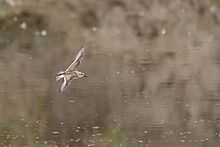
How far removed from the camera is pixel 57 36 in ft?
56.8

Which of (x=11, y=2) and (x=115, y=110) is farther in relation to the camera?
(x=11, y=2)

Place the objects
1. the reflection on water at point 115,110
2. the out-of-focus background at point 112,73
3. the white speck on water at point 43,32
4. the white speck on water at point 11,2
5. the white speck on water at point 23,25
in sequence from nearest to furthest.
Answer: the reflection on water at point 115,110, the out-of-focus background at point 112,73, the white speck on water at point 43,32, the white speck on water at point 23,25, the white speck on water at point 11,2

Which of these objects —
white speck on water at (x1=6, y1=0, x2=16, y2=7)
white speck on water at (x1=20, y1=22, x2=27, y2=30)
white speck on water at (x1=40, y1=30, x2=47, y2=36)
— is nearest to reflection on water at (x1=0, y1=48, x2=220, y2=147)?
white speck on water at (x1=40, y1=30, x2=47, y2=36)

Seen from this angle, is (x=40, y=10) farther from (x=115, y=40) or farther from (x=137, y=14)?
(x=115, y=40)

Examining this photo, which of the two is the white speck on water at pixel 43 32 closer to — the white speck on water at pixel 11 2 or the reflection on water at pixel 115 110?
the white speck on water at pixel 11 2

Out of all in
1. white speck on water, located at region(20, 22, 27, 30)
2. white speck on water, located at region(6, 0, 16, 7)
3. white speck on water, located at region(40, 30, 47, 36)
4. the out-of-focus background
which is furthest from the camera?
Answer: white speck on water, located at region(6, 0, 16, 7)

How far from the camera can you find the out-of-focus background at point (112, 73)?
9.38 metres

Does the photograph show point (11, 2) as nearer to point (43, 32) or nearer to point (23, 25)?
point (23, 25)

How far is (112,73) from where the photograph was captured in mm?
12789

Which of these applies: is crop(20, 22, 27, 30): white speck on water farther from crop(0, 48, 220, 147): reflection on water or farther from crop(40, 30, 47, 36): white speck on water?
Answer: crop(0, 48, 220, 147): reflection on water

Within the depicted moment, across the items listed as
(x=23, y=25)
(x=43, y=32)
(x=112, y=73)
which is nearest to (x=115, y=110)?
(x=112, y=73)

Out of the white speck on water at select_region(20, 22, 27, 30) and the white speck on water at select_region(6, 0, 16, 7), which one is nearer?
the white speck on water at select_region(20, 22, 27, 30)

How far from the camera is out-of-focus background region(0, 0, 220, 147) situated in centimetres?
938

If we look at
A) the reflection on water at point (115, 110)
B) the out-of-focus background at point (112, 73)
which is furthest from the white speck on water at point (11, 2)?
the reflection on water at point (115, 110)
